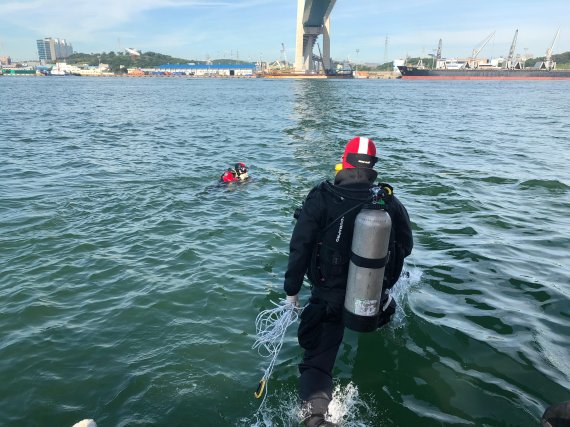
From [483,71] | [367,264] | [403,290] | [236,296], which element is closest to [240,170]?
→ [236,296]

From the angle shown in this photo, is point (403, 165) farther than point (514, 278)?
Yes

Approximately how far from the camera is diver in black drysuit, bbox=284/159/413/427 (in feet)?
12.7

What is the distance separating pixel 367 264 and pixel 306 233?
2.15ft

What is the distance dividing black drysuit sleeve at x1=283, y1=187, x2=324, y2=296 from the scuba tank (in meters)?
0.41

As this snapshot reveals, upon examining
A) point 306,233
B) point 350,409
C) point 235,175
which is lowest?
point 350,409

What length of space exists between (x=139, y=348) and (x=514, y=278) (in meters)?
6.80

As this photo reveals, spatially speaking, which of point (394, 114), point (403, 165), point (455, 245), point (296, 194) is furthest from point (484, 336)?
point (394, 114)

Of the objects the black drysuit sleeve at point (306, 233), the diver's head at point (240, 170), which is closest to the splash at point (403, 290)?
the black drysuit sleeve at point (306, 233)

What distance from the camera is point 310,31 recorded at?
14875 centimetres

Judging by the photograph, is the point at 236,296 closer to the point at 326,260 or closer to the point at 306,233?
the point at 326,260

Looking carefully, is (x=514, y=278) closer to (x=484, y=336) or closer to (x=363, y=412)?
(x=484, y=336)

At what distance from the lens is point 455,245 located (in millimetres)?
9000

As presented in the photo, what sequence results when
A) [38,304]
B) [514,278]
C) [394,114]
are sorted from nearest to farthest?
[38,304]
[514,278]
[394,114]

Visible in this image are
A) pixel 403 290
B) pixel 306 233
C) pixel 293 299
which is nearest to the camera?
pixel 306 233
